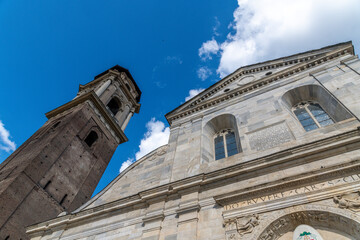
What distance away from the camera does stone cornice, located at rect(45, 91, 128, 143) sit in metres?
23.4

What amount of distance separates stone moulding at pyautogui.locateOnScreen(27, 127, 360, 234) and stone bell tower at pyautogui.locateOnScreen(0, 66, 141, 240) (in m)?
4.23

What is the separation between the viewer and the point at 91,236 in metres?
9.07

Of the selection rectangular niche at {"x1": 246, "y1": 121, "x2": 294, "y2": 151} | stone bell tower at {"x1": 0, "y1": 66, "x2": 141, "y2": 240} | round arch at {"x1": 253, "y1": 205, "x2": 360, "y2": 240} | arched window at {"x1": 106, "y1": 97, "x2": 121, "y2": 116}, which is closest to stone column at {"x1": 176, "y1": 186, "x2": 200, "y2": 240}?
round arch at {"x1": 253, "y1": 205, "x2": 360, "y2": 240}

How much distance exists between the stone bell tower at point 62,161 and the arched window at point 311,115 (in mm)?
14213

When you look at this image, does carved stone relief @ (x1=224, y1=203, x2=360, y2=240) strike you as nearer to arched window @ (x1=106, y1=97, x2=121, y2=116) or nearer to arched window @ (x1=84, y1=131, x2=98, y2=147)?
arched window @ (x1=84, y1=131, x2=98, y2=147)

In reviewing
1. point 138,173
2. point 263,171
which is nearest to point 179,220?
point 263,171

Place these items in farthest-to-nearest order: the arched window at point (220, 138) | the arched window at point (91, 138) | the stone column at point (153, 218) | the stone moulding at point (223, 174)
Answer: the arched window at point (91, 138), the arched window at point (220, 138), the stone column at point (153, 218), the stone moulding at point (223, 174)

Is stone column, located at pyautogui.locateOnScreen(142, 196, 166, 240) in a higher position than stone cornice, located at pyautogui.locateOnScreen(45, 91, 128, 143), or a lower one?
lower

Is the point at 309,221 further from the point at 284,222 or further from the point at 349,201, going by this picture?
the point at 349,201

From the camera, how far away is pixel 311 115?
33.7 feet

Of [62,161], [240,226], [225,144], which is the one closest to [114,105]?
[62,161]

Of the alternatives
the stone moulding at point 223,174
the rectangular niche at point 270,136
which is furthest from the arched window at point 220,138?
the stone moulding at point 223,174

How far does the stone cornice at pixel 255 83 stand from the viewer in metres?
12.2

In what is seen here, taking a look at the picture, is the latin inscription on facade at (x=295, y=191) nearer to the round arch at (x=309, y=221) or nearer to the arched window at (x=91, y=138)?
the round arch at (x=309, y=221)
